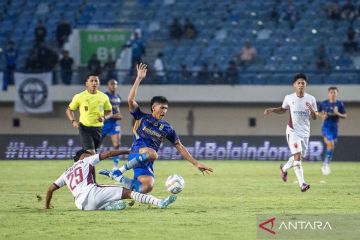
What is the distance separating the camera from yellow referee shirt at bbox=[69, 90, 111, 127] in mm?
22031

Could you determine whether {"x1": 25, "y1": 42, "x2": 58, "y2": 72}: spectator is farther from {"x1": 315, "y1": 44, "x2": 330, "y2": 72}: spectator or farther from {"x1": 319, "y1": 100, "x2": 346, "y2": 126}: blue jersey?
{"x1": 319, "y1": 100, "x2": 346, "y2": 126}: blue jersey

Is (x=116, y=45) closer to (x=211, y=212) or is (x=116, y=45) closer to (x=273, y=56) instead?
(x=273, y=56)

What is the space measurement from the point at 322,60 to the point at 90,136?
17782 mm

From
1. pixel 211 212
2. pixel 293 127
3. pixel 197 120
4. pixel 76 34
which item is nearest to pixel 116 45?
pixel 76 34

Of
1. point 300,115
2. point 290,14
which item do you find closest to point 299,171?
point 300,115

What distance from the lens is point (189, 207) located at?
1664cm

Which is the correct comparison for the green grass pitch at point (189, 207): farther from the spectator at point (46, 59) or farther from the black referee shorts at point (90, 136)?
the spectator at point (46, 59)

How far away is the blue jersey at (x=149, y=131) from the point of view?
1656 cm

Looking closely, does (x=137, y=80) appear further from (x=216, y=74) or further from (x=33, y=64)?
(x=33, y=64)

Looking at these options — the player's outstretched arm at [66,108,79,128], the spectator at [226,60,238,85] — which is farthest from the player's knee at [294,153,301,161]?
the spectator at [226,60,238,85]

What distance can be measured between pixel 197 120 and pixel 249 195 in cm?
2169

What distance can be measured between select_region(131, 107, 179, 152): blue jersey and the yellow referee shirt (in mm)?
5488

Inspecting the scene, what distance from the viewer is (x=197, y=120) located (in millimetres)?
41000

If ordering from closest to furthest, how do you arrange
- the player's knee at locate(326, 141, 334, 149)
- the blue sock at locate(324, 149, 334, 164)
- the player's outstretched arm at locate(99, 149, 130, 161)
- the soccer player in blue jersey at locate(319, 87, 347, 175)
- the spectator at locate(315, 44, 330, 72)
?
1. the player's outstretched arm at locate(99, 149, 130, 161)
2. the blue sock at locate(324, 149, 334, 164)
3. the player's knee at locate(326, 141, 334, 149)
4. the soccer player in blue jersey at locate(319, 87, 347, 175)
5. the spectator at locate(315, 44, 330, 72)
